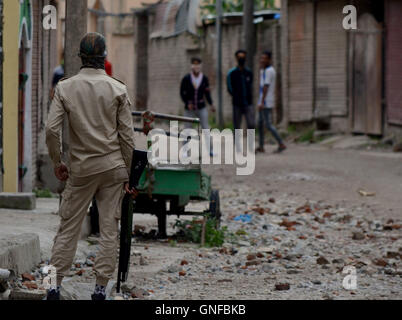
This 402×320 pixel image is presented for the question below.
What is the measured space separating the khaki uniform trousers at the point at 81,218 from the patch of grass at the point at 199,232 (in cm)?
316

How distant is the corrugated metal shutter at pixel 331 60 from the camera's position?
72.8 ft

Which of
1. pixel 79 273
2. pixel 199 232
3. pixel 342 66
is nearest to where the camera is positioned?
pixel 79 273

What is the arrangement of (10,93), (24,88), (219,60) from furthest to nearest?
(219,60), (24,88), (10,93)

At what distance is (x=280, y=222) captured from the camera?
36.6 ft

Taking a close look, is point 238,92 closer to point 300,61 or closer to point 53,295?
point 300,61

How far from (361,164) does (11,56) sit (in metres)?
7.67

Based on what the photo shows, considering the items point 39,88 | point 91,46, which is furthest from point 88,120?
point 39,88

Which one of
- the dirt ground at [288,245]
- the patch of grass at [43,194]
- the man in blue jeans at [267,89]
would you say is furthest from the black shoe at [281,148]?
the patch of grass at [43,194]

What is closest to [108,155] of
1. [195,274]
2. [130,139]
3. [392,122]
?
[130,139]

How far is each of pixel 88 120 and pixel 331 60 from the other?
1677 cm

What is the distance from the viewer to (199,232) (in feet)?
31.3

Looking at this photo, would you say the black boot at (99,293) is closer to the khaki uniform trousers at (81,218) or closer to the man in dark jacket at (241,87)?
the khaki uniform trousers at (81,218)

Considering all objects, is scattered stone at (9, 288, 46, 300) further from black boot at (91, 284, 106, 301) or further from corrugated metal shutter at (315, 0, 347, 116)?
corrugated metal shutter at (315, 0, 347, 116)
